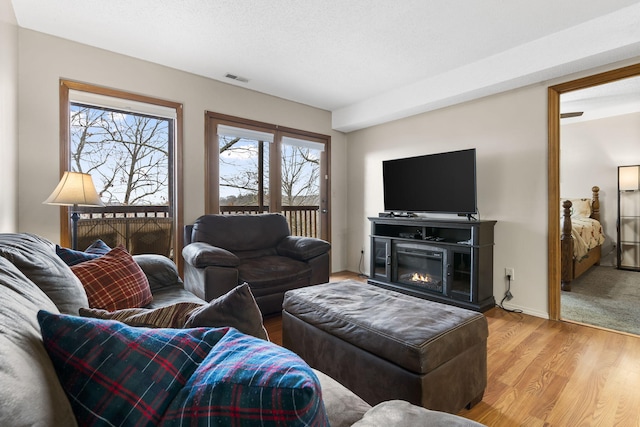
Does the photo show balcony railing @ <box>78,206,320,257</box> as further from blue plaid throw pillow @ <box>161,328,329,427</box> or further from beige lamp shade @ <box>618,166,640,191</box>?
beige lamp shade @ <box>618,166,640,191</box>

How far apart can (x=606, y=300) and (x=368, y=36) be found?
3.65 m

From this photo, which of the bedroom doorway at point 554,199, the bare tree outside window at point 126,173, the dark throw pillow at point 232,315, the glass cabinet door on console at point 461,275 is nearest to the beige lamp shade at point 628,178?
the bedroom doorway at point 554,199

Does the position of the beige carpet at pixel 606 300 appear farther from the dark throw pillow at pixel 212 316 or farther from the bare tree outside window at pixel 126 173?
the bare tree outside window at pixel 126 173

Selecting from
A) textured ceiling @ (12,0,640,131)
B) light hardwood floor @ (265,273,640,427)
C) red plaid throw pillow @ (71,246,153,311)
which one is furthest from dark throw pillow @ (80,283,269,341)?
textured ceiling @ (12,0,640,131)

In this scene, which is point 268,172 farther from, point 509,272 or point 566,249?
point 566,249

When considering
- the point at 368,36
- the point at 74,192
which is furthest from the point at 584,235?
the point at 74,192

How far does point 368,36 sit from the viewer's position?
8.59ft

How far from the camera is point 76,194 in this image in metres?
2.23

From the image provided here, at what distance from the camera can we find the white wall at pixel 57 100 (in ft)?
8.42

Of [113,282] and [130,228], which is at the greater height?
[130,228]

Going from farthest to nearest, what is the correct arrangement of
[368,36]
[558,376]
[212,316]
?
[368,36]
[558,376]
[212,316]

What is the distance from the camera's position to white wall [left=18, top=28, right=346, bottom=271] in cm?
257

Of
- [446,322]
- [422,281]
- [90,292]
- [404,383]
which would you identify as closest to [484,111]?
[422,281]

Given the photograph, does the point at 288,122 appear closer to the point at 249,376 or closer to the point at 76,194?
the point at 76,194
